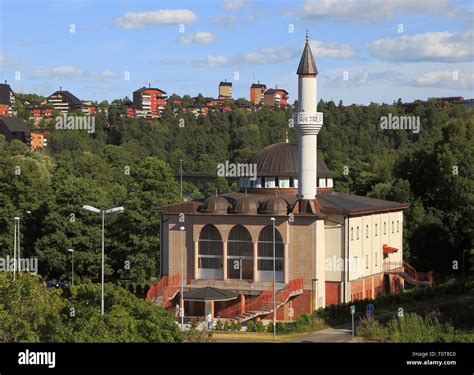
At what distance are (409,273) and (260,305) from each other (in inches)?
690

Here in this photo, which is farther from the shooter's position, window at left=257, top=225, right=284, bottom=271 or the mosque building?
window at left=257, top=225, right=284, bottom=271

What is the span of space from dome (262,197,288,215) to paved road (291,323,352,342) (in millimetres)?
9849

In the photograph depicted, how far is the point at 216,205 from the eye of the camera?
62.2 meters

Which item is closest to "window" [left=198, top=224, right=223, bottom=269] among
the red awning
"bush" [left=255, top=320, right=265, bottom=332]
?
"bush" [left=255, top=320, right=265, bottom=332]

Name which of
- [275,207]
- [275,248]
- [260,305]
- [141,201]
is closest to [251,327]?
[260,305]

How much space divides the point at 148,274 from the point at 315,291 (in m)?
17.5

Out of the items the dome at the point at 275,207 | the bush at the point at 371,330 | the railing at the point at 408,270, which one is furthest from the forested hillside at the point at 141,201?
the bush at the point at 371,330

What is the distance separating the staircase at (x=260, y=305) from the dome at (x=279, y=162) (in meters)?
10.3

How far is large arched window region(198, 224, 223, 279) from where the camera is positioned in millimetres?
62513

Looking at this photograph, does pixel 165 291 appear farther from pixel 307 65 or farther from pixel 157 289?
pixel 307 65

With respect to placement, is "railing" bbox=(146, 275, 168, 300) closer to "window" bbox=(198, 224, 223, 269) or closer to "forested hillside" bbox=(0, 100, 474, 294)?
"window" bbox=(198, 224, 223, 269)

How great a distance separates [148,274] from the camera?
244ft
